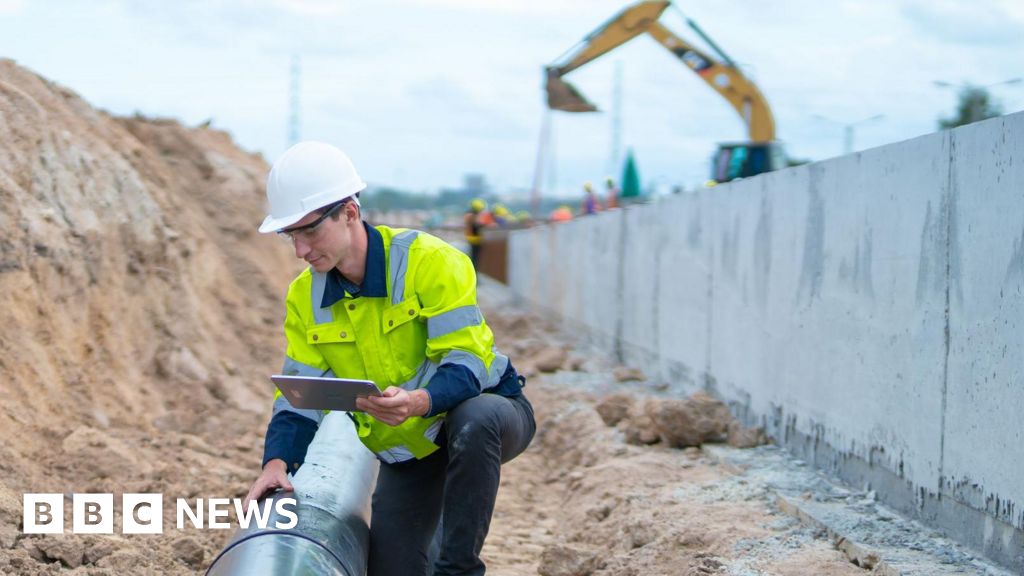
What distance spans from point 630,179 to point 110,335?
54.0ft

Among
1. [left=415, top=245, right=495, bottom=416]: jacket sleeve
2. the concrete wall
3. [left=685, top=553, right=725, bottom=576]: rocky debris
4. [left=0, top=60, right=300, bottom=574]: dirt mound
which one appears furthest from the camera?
[left=0, top=60, right=300, bottom=574]: dirt mound

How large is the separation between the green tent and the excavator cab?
405 inches

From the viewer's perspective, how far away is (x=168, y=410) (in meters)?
8.33

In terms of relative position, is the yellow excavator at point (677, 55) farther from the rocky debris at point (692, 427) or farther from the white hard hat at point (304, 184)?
the white hard hat at point (304, 184)

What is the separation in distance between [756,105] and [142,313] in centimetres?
1013

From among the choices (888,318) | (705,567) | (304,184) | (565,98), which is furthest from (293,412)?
(565,98)

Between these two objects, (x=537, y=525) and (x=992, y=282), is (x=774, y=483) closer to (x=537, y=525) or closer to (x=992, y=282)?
(x=537, y=525)

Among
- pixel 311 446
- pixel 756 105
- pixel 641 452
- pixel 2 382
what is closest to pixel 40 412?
pixel 2 382

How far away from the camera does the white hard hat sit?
381 centimetres

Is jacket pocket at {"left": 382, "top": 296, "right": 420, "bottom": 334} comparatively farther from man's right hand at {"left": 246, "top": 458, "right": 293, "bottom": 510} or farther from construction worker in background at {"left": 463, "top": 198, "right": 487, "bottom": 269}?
construction worker in background at {"left": 463, "top": 198, "right": 487, "bottom": 269}

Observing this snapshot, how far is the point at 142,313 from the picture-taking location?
29.7ft

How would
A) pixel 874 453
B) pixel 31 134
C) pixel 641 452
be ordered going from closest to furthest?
pixel 874 453 < pixel 641 452 < pixel 31 134

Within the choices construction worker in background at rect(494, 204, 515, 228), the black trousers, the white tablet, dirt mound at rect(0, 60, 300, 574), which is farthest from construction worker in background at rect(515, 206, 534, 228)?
the white tablet

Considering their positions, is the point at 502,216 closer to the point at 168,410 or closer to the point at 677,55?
the point at 677,55
